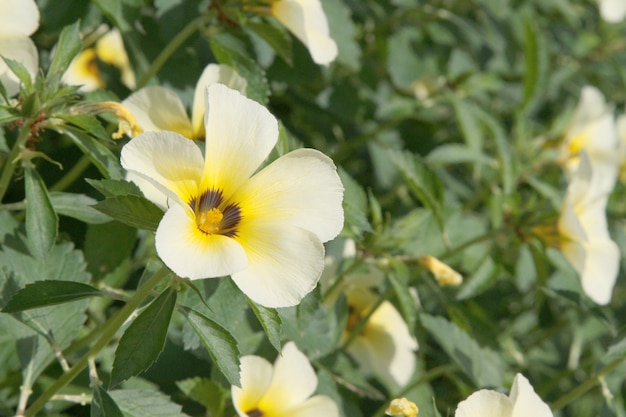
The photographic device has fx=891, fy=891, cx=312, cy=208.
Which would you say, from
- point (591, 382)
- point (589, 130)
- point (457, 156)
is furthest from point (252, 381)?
point (589, 130)

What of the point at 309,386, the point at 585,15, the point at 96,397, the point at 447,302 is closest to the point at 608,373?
the point at 447,302

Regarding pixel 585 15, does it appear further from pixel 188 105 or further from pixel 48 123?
pixel 48 123

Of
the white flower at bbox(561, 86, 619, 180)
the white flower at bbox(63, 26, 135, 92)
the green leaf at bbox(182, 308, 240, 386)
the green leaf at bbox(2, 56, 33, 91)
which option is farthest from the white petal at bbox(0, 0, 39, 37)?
the white flower at bbox(561, 86, 619, 180)

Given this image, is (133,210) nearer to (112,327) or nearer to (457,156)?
(112,327)

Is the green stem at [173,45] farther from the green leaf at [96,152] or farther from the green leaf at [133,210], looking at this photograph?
the green leaf at [133,210]

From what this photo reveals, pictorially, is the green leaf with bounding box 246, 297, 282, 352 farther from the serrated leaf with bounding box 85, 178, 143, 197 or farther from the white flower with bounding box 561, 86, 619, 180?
the white flower with bounding box 561, 86, 619, 180

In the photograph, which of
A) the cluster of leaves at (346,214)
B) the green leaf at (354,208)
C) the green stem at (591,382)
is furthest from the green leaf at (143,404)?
the green stem at (591,382)

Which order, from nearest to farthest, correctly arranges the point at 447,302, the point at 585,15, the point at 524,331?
the point at 447,302, the point at 524,331, the point at 585,15
